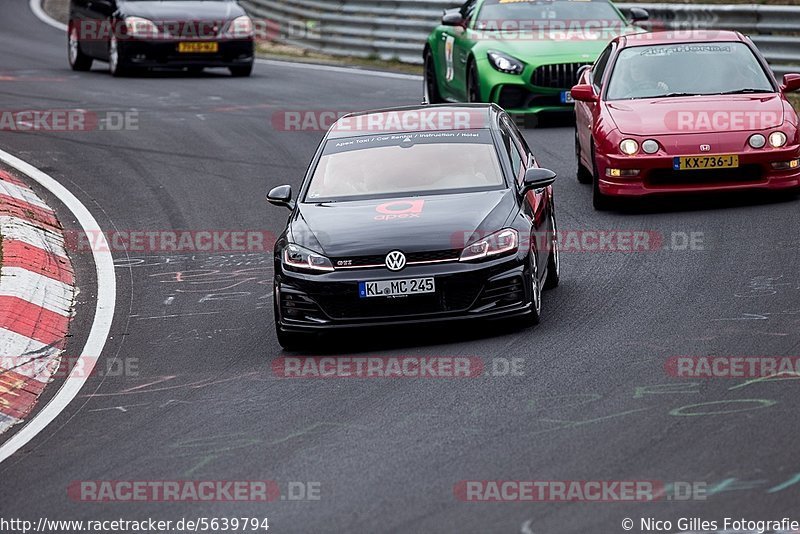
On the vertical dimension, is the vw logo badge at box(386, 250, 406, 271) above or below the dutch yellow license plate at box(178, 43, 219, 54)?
above

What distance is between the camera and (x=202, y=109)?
20938 mm

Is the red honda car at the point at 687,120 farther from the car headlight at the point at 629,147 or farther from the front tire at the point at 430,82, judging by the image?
the front tire at the point at 430,82

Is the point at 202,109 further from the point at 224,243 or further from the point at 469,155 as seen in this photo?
the point at 469,155

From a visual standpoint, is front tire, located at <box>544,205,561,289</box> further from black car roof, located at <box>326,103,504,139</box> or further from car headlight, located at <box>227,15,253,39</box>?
car headlight, located at <box>227,15,253,39</box>

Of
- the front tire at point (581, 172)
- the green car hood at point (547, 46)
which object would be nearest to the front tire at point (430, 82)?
the green car hood at point (547, 46)

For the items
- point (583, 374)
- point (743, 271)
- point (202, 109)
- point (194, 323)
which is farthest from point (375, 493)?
point (202, 109)

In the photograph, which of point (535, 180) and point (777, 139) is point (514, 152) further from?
point (777, 139)

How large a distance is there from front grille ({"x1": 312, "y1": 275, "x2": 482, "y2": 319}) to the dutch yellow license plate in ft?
49.6

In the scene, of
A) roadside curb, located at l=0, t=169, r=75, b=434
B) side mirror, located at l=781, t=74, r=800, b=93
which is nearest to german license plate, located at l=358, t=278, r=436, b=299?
roadside curb, located at l=0, t=169, r=75, b=434

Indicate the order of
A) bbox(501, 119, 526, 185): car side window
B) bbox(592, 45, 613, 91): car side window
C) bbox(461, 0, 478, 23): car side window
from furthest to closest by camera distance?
bbox(461, 0, 478, 23): car side window, bbox(592, 45, 613, 91): car side window, bbox(501, 119, 526, 185): car side window

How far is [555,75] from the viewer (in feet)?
59.3

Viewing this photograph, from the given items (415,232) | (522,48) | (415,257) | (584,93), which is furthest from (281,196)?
(522,48)

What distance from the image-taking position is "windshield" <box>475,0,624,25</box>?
62.7 ft

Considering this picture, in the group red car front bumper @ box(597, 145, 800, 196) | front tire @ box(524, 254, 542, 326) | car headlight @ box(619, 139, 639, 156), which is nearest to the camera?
front tire @ box(524, 254, 542, 326)
